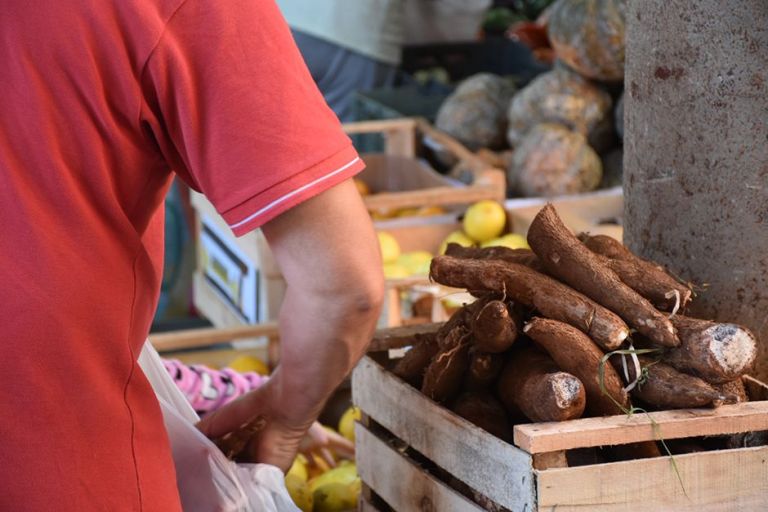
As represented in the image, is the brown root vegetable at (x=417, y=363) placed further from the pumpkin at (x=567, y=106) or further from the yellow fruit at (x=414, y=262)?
the pumpkin at (x=567, y=106)

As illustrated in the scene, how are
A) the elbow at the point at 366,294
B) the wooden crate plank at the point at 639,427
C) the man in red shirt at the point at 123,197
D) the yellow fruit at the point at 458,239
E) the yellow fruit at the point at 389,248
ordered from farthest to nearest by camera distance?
the yellow fruit at the point at 458,239, the yellow fruit at the point at 389,248, the wooden crate plank at the point at 639,427, the elbow at the point at 366,294, the man in red shirt at the point at 123,197

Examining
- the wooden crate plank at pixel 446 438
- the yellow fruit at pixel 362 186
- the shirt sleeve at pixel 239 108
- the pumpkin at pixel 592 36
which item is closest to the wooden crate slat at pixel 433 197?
the yellow fruit at pixel 362 186

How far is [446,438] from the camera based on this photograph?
1852mm

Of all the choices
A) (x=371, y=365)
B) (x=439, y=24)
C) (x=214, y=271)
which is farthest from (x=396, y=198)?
(x=439, y=24)

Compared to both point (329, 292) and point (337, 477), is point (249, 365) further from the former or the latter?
point (329, 292)

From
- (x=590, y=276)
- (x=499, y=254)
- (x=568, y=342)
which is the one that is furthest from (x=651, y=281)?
(x=499, y=254)

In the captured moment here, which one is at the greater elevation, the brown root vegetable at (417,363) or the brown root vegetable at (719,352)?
the brown root vegetable at (719,352)

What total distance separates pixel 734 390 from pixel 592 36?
3041 mm

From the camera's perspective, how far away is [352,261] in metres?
1.51

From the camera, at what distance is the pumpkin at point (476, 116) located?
5.04 m

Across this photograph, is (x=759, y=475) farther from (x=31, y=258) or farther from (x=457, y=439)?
(x=31, y=258)

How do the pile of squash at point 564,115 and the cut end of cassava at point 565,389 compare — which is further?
the pile of squash at point 564,115

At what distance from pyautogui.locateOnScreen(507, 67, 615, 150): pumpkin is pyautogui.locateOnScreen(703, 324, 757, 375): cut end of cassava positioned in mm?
3059

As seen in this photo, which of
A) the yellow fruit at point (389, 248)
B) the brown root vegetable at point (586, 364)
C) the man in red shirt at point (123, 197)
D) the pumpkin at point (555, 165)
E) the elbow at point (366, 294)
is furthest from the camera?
the pumpkin at point (555, 165)
